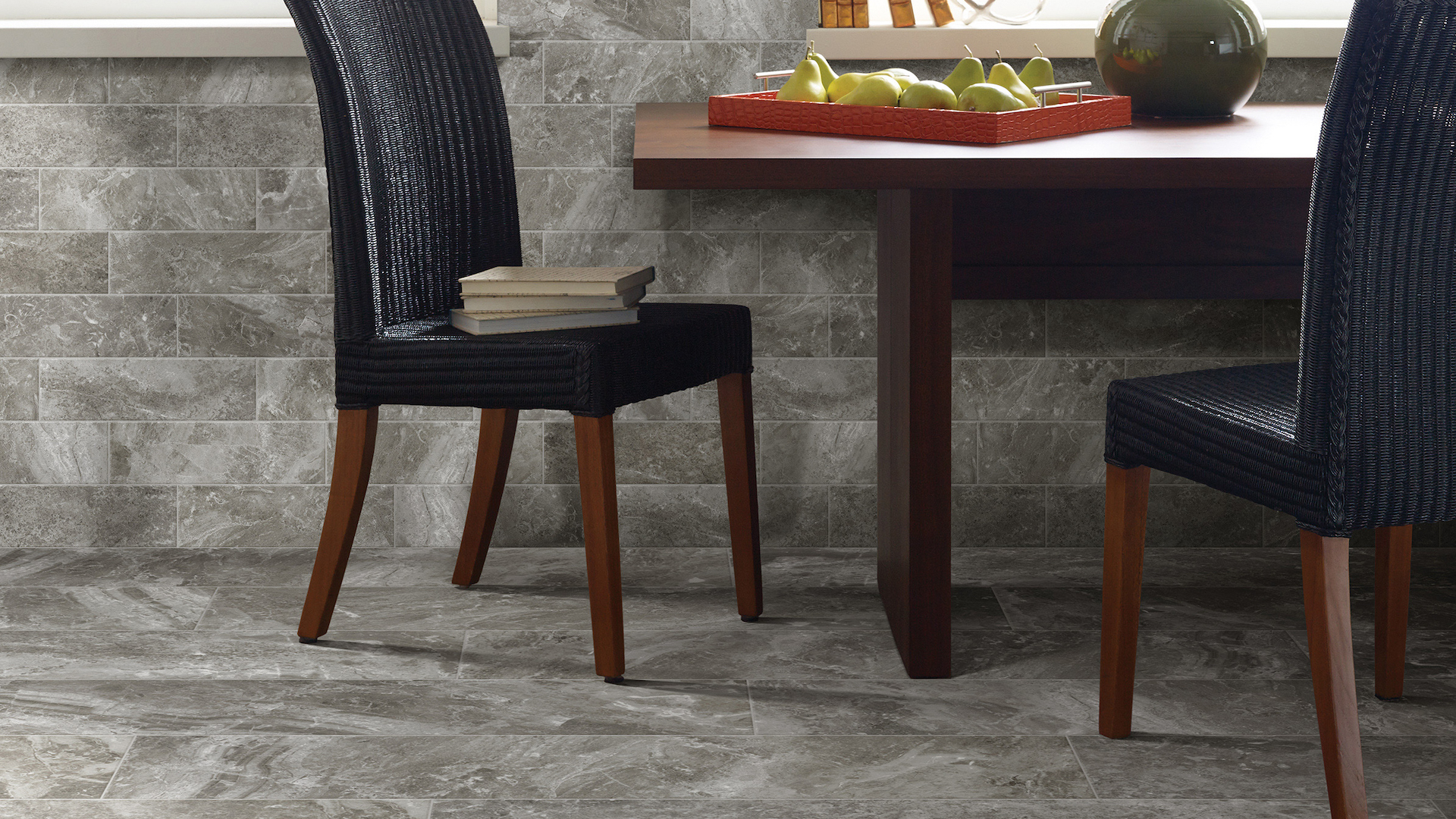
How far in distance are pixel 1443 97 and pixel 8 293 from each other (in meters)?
2.29

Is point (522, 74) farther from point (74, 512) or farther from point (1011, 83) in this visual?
point (74, 512)

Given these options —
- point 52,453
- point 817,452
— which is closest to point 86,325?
point 52,453

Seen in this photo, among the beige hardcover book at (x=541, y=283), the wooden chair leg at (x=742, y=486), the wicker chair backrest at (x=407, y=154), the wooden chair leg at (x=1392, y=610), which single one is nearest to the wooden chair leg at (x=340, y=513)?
the wicker chair backrest at (x=407, y=154)

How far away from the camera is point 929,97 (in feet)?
6.05

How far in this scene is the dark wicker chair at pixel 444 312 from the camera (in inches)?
75.2

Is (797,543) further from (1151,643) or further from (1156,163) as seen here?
(1156,163)

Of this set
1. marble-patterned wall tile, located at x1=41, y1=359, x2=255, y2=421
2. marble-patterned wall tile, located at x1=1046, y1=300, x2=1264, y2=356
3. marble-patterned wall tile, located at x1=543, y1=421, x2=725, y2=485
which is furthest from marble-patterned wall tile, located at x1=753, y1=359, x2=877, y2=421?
marble-patterned wall tile, located at x1=41, y1=359, x2=255, y2=421

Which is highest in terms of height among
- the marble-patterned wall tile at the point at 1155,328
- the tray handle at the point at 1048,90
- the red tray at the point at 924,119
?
the tray handle at the point at 1048,90

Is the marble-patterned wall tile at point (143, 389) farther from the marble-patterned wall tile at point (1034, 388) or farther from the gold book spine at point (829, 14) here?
the marble-patterned wall tile at point (1034, 388)

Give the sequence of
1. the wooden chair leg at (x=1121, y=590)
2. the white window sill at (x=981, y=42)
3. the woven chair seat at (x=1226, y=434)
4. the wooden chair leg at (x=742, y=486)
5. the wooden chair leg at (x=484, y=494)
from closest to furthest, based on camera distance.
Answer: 1. the woven chair seat at (x=1226, y=434)
2. the wooden chair leg at (x=1121, y=590)
3. the wooden chair leg at (x=742, y=486)
4. the wooden chair leg at (x=484, y=494)
5. the white window sill at (x=981, y=42)

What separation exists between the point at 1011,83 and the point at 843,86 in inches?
8.9

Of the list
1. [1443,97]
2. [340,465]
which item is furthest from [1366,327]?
[340,465]

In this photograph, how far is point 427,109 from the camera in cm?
214

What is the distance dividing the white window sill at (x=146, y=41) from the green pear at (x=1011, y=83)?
48.3 inches
